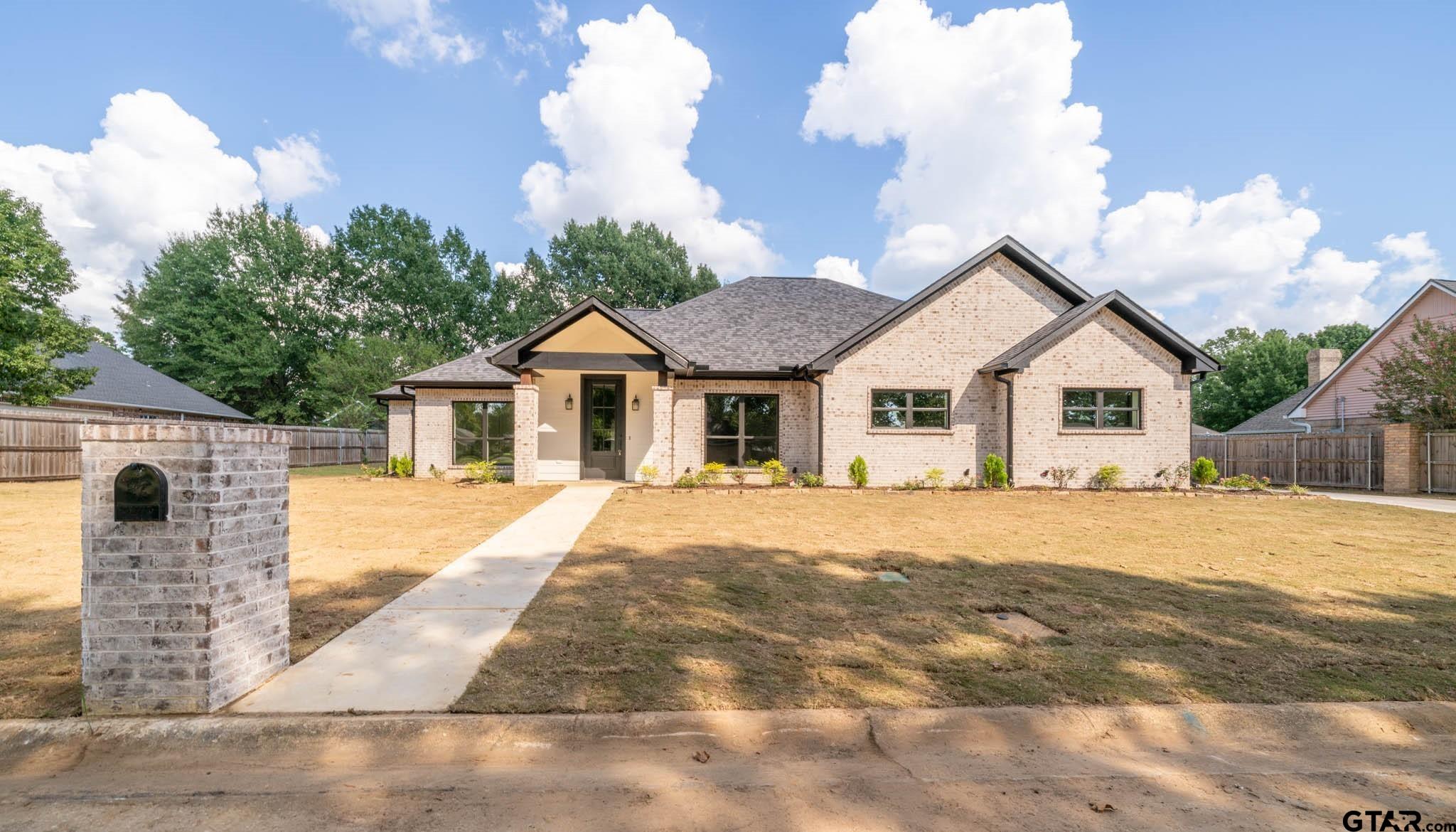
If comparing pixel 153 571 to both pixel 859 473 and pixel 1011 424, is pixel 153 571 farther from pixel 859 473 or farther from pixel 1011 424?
pixel 1011 424

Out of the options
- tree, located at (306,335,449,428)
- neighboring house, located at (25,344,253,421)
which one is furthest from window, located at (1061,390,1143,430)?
neighboring house, located at (25,344,253,421)

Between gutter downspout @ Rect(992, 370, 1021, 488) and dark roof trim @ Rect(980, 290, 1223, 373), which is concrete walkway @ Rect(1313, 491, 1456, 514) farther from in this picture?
gutter downspout @ Rect(992, 370, 1021, 488)

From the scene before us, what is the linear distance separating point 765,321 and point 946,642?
15765 millimetres

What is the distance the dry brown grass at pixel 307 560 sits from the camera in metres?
3.68

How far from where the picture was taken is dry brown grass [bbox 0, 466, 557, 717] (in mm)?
3684

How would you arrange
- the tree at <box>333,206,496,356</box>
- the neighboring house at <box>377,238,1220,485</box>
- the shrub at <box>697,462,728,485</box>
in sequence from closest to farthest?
the neighboring house at <box>377,238,1220,485</box> → the shrub at <box>697,462,728,485</box> → the tree at <box>333,206,496,356</box>

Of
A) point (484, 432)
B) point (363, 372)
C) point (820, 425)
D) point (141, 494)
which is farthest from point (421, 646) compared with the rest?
point (363, 372)

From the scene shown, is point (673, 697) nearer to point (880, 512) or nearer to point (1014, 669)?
point (1014, 669)

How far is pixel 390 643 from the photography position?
4.13 metres

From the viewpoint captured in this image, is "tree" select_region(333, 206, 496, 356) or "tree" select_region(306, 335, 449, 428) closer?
"tree" select_region(306, 335, 449, 428)

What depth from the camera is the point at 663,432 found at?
15.6 meters

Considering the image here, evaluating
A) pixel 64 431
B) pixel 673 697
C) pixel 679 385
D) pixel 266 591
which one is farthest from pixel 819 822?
pixel 64 431

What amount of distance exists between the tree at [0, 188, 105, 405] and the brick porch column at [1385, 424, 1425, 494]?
39133 mm

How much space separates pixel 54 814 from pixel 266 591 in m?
1.24
